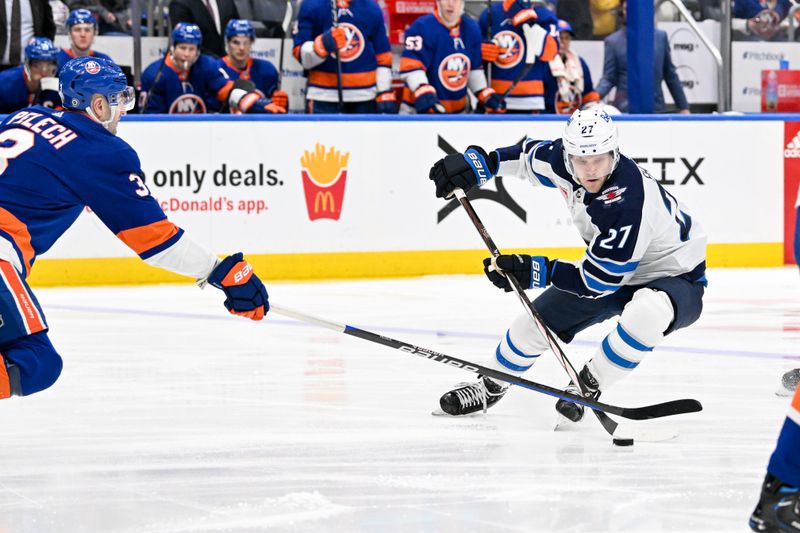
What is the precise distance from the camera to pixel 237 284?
127 inches

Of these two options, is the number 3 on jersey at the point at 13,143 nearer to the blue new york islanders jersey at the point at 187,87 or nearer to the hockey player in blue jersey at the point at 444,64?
the blue new york islanders jersey at the point at 187,87

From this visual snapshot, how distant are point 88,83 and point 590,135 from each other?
51.6 inches

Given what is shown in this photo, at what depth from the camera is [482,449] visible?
11.2ft

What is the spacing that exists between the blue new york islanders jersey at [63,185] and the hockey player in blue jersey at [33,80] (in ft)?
13.4

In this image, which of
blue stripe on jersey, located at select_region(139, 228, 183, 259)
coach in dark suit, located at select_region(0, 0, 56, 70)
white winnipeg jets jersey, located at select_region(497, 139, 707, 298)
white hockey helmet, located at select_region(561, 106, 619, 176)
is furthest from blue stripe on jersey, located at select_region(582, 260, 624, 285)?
coach in dark suit, located at select_region(0, 0, 56, 70)

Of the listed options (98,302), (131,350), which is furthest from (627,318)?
(98,302)

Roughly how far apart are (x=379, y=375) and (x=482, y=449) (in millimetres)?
1095

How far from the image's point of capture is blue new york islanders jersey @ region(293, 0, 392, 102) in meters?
7.60

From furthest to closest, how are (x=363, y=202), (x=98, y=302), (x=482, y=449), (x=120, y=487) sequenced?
(x=363, y=202), (x=98, y=302), (x=482, y=449), (x=120, y=487)

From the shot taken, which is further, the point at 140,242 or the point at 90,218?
the point at 90,218

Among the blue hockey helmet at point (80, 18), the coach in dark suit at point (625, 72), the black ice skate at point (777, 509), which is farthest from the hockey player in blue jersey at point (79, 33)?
the black ice skate at point (777, 509)

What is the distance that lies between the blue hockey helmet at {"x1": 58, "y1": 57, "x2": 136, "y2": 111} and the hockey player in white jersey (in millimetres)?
1117

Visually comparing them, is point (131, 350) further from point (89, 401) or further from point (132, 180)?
point (132, 180)

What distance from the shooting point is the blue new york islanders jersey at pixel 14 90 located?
7105mm
